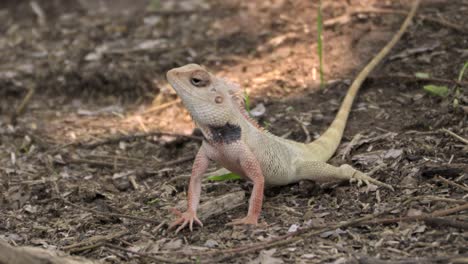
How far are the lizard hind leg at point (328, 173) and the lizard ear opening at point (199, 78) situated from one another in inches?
48.8

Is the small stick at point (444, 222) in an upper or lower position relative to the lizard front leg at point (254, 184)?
upper

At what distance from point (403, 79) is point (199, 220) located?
3.39 meters

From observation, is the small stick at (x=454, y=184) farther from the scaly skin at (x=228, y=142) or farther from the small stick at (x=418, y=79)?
the small stick at (x=418, y=79)

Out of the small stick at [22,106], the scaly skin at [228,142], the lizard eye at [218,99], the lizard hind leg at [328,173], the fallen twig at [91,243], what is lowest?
the small stick at [22,106]

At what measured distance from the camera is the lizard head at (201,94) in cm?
517

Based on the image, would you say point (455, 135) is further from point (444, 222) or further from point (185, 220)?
point (185, 220)

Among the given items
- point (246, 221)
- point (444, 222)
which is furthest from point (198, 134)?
point (444, 222)

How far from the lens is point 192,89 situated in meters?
5.18

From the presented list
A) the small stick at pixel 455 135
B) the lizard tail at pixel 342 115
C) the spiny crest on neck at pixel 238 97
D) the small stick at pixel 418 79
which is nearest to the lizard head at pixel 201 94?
the spiny crest on neck at pixel 238 97

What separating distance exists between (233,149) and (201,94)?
0.52 m

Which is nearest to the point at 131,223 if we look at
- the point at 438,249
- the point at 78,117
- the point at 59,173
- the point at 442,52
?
the point at 59,173

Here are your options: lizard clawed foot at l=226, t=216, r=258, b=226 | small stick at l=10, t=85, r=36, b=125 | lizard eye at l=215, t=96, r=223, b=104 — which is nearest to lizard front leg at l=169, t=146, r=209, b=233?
lizard clawed foot at l=226, t=216, r=258, b=226

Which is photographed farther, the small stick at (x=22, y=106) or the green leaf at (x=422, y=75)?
the small stick at (x=22, y=106)

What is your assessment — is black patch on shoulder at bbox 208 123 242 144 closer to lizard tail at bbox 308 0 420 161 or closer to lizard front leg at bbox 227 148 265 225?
lizard front leg at bbox 227 148 265 225
